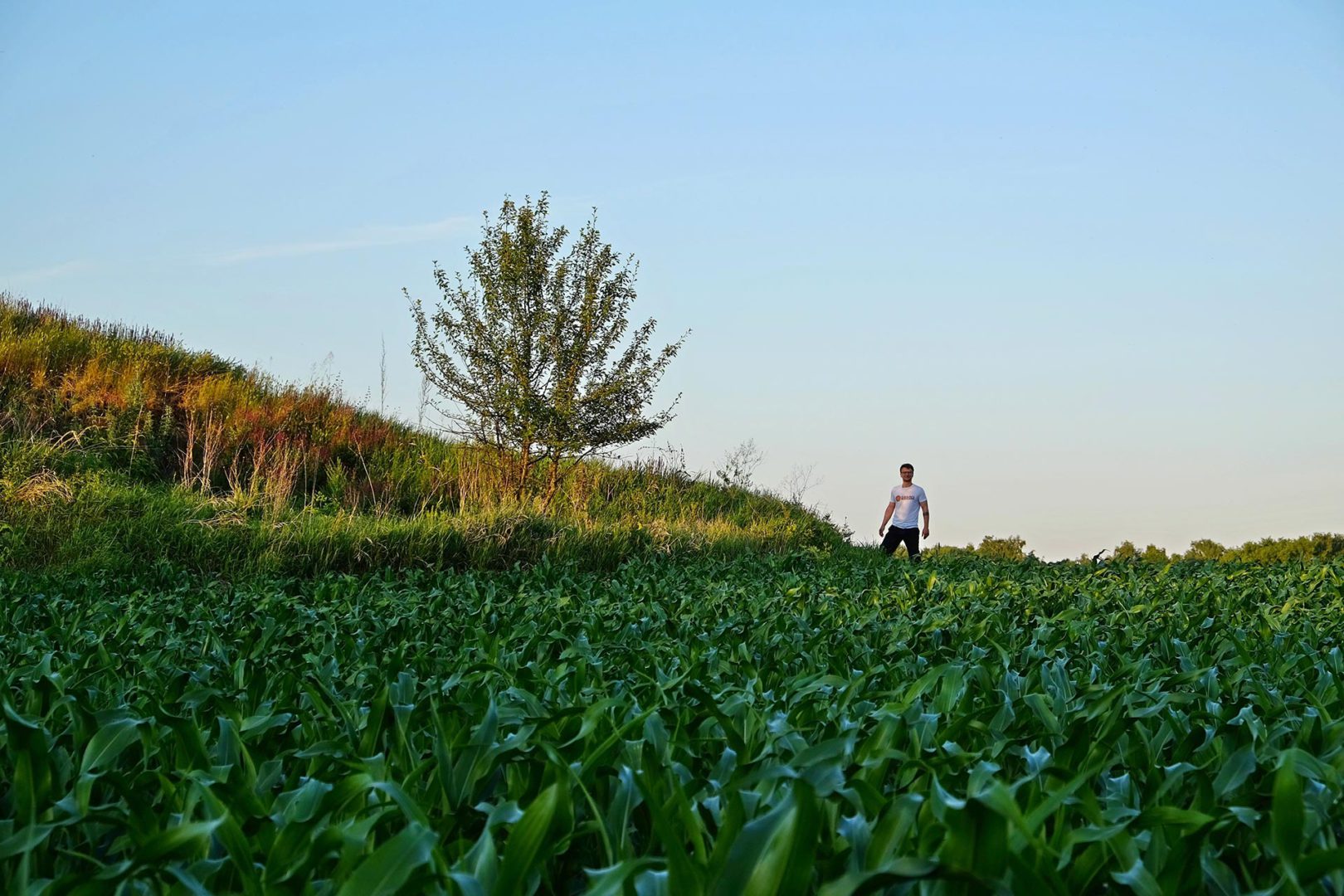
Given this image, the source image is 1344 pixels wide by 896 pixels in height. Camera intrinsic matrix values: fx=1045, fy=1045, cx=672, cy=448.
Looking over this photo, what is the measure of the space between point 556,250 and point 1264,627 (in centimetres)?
1358

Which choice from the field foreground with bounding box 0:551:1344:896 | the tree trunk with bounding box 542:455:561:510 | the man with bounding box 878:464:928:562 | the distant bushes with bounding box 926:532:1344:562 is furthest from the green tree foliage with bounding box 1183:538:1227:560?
the field foreground with bounding box 0:551:1344:896

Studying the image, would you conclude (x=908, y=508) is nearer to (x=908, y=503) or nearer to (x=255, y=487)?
(x=908, y=503)

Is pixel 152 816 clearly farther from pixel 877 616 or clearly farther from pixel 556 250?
pixel 556 250

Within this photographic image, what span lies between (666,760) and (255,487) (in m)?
10.6

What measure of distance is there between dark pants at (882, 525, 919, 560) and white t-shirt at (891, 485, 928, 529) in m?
0.10

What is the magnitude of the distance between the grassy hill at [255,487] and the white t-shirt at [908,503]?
5.14 feet

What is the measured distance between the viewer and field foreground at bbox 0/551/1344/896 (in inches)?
56.3

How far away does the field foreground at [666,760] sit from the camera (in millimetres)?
1431

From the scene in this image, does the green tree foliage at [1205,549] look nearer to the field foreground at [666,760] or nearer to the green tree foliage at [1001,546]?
the green tree foliage at [1001,546]

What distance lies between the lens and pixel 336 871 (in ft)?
4.80

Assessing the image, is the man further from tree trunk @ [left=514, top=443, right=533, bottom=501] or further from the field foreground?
the field foreground

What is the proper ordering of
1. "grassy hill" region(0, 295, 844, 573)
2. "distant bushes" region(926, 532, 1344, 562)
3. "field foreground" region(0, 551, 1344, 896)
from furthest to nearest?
1. "distant bushes" region(926, 532, 1344, 562)
2. "grassy hill" region(0, 295, 844, 573)
3. "field foreground" region(0, 551, 1344, 896)

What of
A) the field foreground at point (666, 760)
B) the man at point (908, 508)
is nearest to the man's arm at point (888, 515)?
the man at point (908, 508)

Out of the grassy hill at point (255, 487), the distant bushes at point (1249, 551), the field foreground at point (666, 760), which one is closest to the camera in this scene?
the field foreground at point (666, 760)
